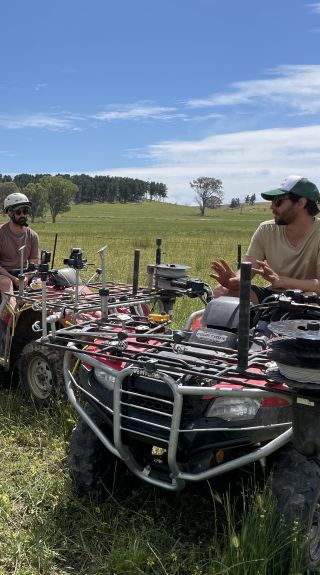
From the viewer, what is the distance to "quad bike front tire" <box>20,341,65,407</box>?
5.55 m

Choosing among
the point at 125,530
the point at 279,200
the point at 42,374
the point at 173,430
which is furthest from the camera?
the point at 42,374

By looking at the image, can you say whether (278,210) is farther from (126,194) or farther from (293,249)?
(126,194)

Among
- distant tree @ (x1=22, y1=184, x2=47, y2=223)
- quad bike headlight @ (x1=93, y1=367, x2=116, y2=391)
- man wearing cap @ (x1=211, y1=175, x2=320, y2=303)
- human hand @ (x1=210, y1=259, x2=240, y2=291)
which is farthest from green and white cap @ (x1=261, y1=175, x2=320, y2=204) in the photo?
distant tree @ (x1=22, y1=184, x2=47, y2=223)

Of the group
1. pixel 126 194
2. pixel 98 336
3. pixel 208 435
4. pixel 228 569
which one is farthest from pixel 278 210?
pixel 126 194

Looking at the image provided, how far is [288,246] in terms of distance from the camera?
540cm

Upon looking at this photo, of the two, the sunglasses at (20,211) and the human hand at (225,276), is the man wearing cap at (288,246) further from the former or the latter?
the sunglasses at (20,211)

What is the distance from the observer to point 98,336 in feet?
12.5

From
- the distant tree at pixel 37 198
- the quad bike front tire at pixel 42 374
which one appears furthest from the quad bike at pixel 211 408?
the distant tree at pixel 37 198

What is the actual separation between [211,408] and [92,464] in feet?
3.33

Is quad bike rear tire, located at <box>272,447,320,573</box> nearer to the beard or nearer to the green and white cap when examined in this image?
the green and white cap

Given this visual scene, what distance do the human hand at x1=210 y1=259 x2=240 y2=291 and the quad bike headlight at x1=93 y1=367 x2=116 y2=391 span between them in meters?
1.58

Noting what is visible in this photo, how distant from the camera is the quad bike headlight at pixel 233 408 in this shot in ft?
10.6

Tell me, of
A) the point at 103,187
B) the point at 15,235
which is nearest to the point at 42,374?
the point at 15,235

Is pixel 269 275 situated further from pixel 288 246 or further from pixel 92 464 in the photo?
pixel 92 464
